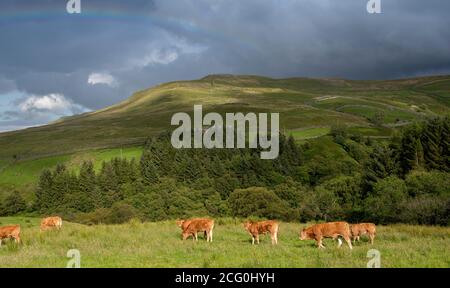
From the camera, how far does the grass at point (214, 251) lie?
54.3 feet

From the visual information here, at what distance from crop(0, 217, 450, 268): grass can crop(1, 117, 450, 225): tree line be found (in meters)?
39.5

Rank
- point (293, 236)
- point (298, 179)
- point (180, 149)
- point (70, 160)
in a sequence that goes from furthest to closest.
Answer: point (70, 160)
point (180, 149)
point (298, 179)
point (293, 236)

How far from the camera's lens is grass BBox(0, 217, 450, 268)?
54.3ft

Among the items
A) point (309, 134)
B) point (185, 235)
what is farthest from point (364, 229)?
point (309, 134)

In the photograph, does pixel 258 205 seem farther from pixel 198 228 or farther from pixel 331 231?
pixel 331 231

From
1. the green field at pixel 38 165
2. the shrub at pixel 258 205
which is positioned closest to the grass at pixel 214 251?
the shrub at pixel 258 205

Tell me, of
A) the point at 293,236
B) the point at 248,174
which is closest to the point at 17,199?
the point at 248,174

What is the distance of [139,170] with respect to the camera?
146m

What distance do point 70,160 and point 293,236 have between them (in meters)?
165

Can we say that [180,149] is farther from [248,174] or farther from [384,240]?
[384,240]

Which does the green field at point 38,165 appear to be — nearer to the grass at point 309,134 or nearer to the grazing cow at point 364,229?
the grass at point 309,134

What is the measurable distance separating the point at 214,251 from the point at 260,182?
11933cm

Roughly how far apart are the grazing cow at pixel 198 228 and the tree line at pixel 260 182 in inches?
1633

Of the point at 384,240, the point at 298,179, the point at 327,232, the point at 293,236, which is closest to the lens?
the point at 327,232
